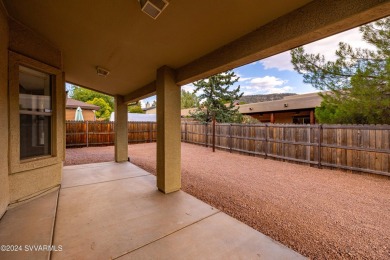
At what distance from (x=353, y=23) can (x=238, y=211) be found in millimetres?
2974

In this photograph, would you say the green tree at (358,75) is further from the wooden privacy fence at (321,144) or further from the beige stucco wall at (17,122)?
the beige stucco wall at (17,122)

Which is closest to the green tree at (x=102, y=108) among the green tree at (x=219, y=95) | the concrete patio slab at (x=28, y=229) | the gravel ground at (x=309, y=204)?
the green tree at (x=219, y=95)

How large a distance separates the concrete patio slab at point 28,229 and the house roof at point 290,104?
11.8 metres

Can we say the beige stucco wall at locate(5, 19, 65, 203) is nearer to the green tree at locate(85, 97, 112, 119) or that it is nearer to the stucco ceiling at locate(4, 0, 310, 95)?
the stucco ceiling at locate(4, 0, 310, 95)

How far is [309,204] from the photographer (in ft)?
11.7

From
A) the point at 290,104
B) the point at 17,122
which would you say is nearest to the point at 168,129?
the point at 17,122

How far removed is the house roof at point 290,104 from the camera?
32.9ft

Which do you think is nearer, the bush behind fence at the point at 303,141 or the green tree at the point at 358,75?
the green tree at the point at 358,75

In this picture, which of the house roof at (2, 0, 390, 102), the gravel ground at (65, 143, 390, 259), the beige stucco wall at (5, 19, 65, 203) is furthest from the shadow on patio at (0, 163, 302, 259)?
the house roof at (2, 0, 390, 102)

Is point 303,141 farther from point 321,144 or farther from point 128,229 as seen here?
point 128,229

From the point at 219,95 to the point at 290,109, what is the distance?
507cm

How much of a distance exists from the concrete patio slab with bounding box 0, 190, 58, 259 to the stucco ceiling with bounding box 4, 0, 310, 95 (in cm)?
278

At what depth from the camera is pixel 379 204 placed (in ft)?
11.6

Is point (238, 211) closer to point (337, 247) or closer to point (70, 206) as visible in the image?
point (337, 247)
